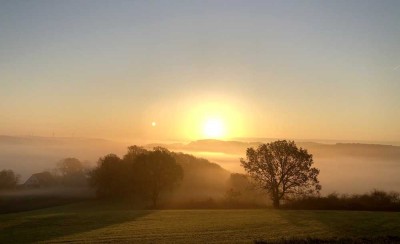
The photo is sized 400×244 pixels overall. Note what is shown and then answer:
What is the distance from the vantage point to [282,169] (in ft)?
247

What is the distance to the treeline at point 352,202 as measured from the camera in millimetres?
71812

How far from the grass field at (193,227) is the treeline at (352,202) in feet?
43.6

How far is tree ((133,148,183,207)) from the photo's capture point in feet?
294

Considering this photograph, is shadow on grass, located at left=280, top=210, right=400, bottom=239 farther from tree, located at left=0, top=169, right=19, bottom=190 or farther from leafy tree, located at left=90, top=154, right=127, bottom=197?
tree, located at left=0, top=169, right=19, bottom=190

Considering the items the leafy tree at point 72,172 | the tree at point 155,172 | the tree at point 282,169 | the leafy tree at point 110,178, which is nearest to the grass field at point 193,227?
the tree at point 282,169

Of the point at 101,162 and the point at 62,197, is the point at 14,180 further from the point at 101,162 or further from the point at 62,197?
the point at 101,162

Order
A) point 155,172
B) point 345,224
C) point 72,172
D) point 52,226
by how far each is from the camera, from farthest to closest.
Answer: point 72,172 → point 155,172 → point 52,226 → point 345,224

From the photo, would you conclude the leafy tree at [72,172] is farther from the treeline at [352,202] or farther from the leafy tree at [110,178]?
the treeline at [352,202]

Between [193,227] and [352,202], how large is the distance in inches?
1650

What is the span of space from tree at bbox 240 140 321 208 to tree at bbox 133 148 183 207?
2149cm

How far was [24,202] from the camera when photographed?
104125 millimetres

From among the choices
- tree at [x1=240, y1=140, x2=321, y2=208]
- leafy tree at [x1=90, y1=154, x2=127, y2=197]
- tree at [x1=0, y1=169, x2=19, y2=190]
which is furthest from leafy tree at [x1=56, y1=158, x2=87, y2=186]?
tree at [x1=240, y1=140, x2=321, y2=208]

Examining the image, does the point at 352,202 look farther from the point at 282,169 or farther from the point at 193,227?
the point at 193,227

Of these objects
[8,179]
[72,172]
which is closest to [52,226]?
[8,179]
